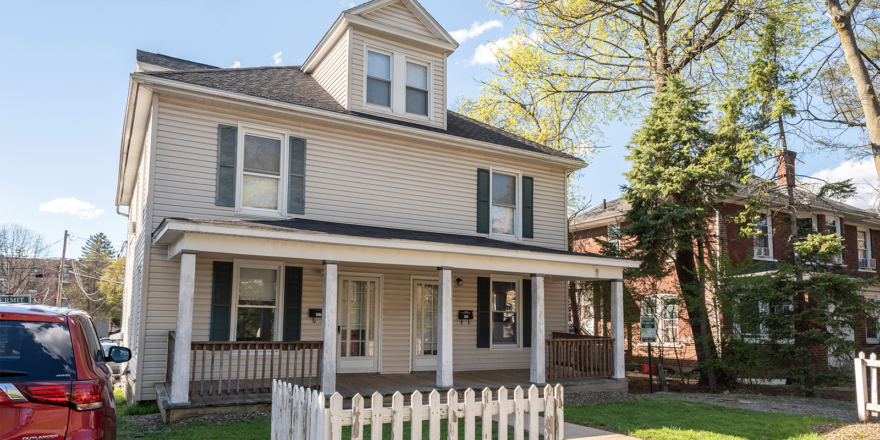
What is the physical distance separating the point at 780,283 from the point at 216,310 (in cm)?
1300

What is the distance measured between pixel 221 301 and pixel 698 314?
40.3 feet

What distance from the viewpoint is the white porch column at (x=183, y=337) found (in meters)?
8.42

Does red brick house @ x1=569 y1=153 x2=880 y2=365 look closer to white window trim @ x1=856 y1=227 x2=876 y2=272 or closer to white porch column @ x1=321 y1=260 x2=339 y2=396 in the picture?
white window trim @ x1=856 y1=227 x2=876 y2=272

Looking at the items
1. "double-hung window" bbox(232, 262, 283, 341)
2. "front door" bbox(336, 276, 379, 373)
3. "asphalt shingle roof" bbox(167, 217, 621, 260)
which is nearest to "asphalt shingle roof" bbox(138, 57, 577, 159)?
"asphalt shingle roof" bbox(167, 217, 621, 260)

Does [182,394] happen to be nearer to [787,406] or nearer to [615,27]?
[787,406]

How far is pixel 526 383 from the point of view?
38.3ft

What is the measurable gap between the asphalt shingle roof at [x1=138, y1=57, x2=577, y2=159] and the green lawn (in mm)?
6547

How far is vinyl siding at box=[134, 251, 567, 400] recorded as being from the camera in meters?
10.1

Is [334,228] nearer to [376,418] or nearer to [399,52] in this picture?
[399,52]

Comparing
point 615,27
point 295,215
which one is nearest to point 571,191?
point 615,27

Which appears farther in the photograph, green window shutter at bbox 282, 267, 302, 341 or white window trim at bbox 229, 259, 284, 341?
green window shutter at bbox 282, 267, 302, 341

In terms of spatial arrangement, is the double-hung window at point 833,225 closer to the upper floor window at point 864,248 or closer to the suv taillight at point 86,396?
the upper floor window at point 864,248

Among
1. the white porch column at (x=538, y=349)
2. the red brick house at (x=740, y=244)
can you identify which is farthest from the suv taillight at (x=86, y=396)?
the red brick house at (x=740, y=244)

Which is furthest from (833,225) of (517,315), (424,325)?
(424,325)
